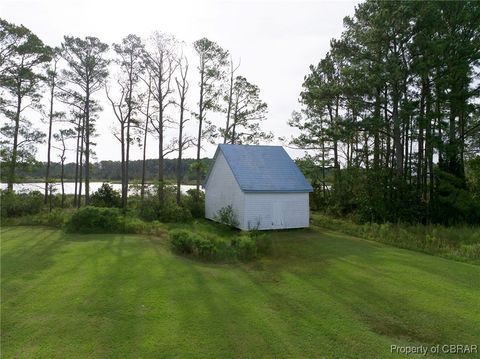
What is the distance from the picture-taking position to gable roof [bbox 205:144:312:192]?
16.0 m

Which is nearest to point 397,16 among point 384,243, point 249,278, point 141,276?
point 384,243

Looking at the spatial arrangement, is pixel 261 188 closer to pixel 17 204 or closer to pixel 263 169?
pixel 263 169

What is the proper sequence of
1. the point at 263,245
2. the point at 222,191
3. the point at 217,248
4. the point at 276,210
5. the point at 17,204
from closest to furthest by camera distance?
the point at 263,245, the point at 217,248, the point at 276,210, the point at 17,204, the point at 222,191

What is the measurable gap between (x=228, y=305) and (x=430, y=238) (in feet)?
31.5

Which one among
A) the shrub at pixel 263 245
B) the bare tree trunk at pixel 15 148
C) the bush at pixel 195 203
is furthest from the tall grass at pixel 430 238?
the bare tree trunk at pixel 15 148

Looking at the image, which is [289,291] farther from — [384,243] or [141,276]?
[384,243]

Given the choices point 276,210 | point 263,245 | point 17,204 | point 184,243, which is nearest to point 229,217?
point 276,210

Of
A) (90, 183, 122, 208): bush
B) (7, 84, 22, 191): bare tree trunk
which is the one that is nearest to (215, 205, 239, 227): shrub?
(90, 183, 122, 208): bush

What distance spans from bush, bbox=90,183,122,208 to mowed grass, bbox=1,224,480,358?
11.5 meters

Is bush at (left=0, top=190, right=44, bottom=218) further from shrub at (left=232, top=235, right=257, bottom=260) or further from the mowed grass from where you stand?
shrub at (left=232, top=235, right=257, bottom=260)

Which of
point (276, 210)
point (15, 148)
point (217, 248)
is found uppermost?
point (15, 148)

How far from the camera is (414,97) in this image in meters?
17.1

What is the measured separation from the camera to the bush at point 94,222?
14.0 metres

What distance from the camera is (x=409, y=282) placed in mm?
7445
